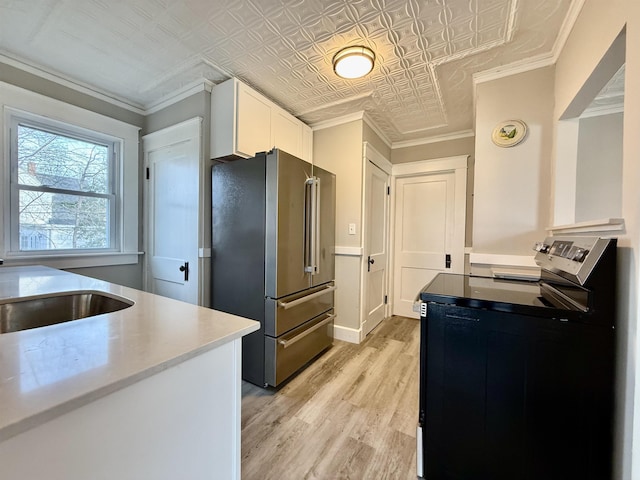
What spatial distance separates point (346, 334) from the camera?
3.01 meters

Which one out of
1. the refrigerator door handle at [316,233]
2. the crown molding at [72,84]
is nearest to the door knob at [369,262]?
the refrigerator door handle at [316,233]

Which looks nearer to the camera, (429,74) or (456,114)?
(429,74)

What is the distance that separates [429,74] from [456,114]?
0.88 meters

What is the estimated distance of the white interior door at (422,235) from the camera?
3.49 m

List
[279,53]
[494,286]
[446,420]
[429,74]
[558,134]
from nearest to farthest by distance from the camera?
1. [446,420]
2. [494,286]
3. [558,134]
4. [279,53]
5. [429,74]

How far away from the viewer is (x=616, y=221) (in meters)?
1.05

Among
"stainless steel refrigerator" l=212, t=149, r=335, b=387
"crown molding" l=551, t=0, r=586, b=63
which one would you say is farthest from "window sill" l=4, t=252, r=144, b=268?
"crown molding" l=551, t=0, r=586, b=63

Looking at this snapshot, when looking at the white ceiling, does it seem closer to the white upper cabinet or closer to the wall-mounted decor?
the white upper cabinet

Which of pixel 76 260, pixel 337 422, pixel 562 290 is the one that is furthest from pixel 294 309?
pixel 76 260

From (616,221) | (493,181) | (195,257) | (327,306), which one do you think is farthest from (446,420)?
(195,257)

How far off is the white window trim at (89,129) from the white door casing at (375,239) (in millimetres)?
2463

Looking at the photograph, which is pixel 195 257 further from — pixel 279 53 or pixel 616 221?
pixel 616 221

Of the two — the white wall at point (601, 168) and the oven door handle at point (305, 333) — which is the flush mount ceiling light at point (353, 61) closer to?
the white wall at point (601, 168)

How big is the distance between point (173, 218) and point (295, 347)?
5.48 feet
